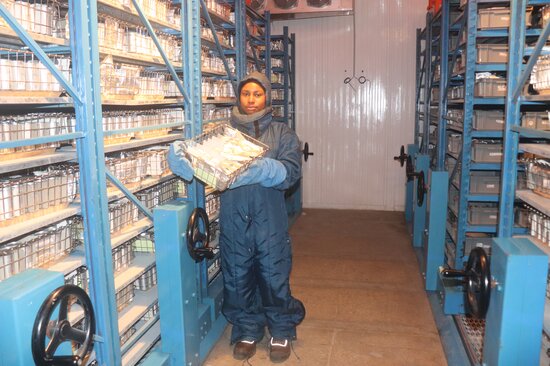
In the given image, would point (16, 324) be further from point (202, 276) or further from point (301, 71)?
point (301, 71)

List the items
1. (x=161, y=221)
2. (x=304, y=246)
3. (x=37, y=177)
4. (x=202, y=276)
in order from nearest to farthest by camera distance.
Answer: (x=37, y=177) → (x=161, y=221) → (x=202, y=276) → (x=304, y=246)

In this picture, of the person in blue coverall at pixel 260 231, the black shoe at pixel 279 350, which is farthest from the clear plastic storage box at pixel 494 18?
the black shoe at pixel 279 350

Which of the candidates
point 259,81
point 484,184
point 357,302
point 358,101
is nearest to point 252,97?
point 259,81

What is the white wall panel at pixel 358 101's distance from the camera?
312 inches

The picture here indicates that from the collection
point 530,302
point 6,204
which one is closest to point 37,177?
point 6,204

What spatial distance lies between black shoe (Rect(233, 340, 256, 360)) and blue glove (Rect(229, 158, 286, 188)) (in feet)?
4.12

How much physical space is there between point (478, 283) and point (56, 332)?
5.39 ft

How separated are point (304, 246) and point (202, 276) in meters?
2.63

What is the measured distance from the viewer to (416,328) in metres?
3.99

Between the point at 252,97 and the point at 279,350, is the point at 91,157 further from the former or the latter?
the point at 279,350

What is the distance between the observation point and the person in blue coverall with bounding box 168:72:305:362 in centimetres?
324

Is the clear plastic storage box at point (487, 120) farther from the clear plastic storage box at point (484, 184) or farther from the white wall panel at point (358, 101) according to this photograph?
the white wall panel at point (358, 101)

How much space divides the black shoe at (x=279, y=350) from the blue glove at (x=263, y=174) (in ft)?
4.03

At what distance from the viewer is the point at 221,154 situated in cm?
268
